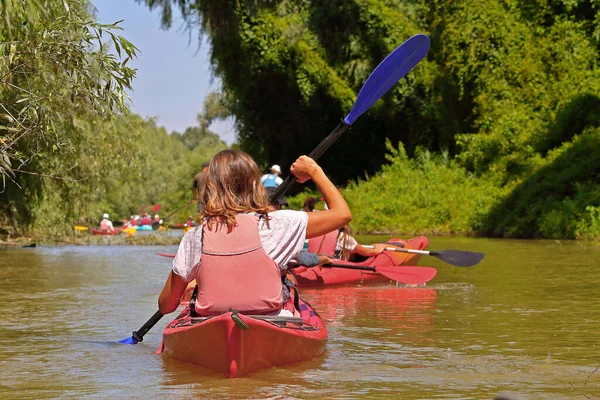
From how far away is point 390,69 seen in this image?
7.31m

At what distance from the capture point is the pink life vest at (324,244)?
12352 millimetres

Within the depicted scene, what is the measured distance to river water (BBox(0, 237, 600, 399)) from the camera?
572 cm

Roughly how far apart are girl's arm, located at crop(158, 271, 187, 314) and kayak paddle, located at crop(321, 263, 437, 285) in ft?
20.1

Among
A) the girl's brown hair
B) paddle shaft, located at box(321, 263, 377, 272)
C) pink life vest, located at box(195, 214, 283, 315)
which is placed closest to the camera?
the girl's brown hair

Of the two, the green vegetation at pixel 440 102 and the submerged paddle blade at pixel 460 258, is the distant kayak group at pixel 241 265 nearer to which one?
the submerged paddle blade at pixel 460 258

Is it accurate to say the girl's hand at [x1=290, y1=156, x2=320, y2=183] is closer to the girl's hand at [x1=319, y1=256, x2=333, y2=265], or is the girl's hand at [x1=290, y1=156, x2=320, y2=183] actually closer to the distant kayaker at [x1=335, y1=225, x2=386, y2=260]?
the girl's hand at [x1=319, y1=256, x2=333, y2=265]

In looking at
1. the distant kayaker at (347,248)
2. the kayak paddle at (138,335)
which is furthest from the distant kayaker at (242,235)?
the distant kayaker at (347,248)

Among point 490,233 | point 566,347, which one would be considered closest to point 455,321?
point 566,347

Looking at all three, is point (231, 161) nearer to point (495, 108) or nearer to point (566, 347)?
point (566, 347)

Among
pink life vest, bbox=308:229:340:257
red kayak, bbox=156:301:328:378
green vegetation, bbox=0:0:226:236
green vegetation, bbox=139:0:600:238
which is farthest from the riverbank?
red kayak, bbox=156:301:328:378

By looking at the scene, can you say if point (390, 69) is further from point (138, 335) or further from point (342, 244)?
point (342, 244)

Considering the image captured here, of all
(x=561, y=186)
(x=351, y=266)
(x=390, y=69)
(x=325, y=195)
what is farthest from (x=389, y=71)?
(x=561, y=186)

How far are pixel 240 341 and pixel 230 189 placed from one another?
0.89 m

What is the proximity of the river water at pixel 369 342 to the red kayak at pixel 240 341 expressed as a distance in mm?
92
